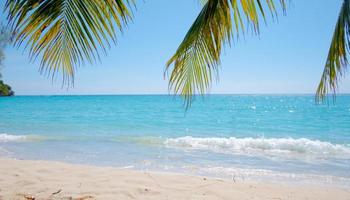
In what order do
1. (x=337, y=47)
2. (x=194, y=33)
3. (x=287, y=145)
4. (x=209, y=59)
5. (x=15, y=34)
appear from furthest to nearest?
1. (x=287, y=145)
2. (x=209, y=59)
3. (x=194, y=33)
4. (x=337, y=47)
5. (x=15, y=34)

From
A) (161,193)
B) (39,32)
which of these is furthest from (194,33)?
(161,193)

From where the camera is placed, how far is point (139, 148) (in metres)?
10.8

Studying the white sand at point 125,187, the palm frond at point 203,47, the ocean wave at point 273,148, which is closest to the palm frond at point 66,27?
the palm frond at point 203,47

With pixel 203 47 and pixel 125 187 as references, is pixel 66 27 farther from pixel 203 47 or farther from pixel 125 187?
pixel 125 187

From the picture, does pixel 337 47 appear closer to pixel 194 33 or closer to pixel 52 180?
pixel 194 33

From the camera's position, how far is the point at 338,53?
231 centimetres

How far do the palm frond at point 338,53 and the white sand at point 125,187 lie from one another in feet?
8.62

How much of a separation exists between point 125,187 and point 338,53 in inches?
146

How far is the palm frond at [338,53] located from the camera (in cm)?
216

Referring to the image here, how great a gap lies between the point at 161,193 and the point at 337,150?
8732 millimetres

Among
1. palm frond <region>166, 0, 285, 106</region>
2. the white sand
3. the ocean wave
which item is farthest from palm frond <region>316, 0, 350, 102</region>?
the ocean wave

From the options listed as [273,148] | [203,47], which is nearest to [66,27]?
[203,47]

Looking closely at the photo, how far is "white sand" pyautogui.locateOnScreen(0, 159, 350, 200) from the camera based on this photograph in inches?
174

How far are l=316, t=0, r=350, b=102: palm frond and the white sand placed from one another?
8.62ft
